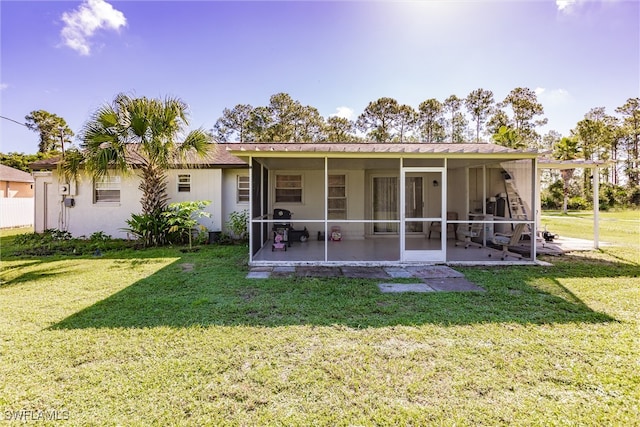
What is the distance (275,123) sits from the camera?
28109 millimetres

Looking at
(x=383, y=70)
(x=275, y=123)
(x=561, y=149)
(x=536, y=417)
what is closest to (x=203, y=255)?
(x=536, y=417)

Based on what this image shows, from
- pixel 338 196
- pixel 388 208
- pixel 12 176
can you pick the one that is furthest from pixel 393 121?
pixel 12 176

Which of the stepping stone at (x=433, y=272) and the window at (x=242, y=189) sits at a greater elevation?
the window at (x=242, y=189)

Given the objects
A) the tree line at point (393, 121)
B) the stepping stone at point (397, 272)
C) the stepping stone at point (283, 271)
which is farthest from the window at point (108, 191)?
the tree line at point (393, 121)

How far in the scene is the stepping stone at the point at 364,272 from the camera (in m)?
5.96

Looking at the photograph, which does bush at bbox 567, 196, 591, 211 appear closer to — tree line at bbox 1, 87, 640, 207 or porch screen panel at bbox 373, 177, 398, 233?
tree line at bbox 1, 87, 640, 207

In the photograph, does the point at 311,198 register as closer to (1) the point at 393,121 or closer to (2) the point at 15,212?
(2) the point at 15,212

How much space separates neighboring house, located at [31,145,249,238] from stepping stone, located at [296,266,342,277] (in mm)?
5437

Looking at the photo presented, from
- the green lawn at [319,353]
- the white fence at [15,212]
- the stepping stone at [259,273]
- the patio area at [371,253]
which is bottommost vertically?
the green lawn at [319,353]

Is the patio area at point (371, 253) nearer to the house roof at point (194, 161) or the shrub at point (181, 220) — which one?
the shrub at point (181, 220)

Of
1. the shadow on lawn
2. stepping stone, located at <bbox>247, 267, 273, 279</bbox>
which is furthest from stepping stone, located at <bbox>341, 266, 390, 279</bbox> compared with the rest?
stepping stone, located at <bbox>247, 267, 273, 279</bbox>

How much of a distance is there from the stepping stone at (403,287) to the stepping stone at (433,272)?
1.91 feet

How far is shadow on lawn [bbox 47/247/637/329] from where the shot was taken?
3848 mm

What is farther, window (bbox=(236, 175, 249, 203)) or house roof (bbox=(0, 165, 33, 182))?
house roof (bbox=(0, 165, 33, 182))
